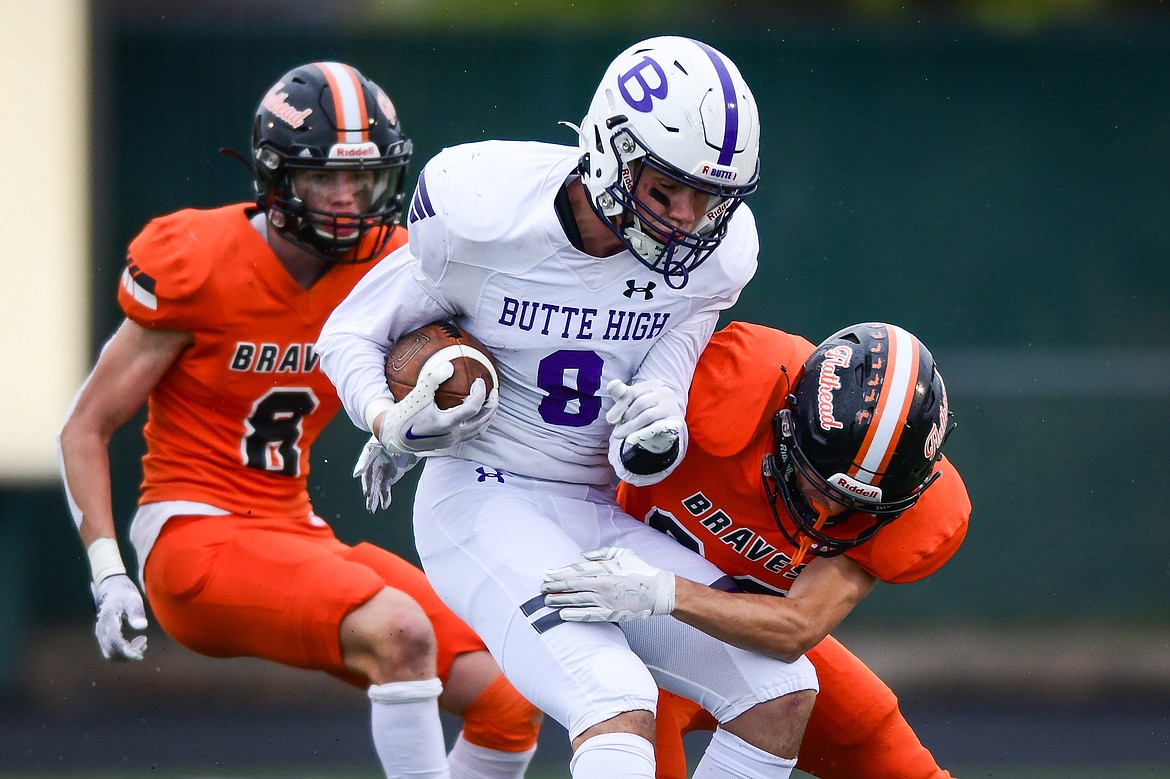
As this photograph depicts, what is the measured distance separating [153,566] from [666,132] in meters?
1.91

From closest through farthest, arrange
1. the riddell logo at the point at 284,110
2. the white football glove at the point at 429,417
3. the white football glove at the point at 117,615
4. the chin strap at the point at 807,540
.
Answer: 1. the white football glove at the point at 429,417
2. the chin strap at the point at 807,540
3. the white football glove at the point at 117,615
4. the riddell logo at the point at 284,110

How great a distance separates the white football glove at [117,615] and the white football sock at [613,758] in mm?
1469

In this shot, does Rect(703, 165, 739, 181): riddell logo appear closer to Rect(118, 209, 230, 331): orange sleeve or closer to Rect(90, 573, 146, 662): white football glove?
Rect(118, 209, 230, 331): orange sleeve

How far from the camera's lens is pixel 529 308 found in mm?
3424

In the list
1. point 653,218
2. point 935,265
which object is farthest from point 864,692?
point 935,265

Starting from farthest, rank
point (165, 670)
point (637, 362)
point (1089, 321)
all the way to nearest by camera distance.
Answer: point (1089, 321) < point (165, 670) < point (637, 362)

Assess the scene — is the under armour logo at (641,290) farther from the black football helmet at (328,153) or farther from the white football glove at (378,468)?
the black football helmet at (328,153)

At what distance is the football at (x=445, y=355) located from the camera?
330 centimetres

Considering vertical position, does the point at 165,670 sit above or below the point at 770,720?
below

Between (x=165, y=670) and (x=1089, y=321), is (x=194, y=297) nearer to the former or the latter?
(x=165, y=670)

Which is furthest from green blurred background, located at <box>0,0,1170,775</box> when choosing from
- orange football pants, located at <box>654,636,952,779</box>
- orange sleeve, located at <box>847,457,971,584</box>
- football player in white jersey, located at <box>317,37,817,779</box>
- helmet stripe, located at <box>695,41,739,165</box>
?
helmet stripe, located at <box>695,41,739,165</box>

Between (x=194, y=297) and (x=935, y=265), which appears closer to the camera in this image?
(x=194, y=297)

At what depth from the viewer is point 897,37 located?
744cm

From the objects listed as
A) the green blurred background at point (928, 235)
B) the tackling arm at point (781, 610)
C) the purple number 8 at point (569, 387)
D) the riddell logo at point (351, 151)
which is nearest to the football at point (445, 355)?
the purple number 8 at point (569, 387)
